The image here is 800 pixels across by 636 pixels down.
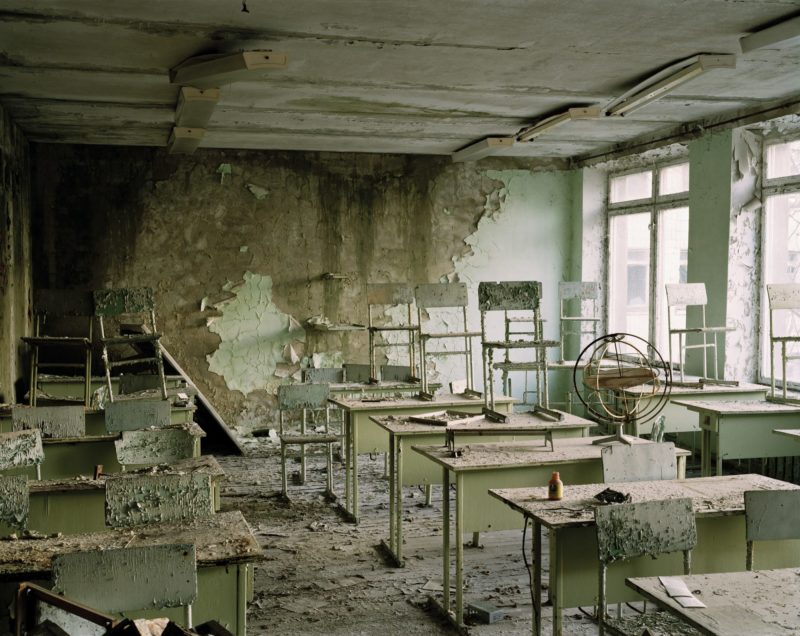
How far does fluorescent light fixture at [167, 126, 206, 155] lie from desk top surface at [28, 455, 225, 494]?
4.18 meters

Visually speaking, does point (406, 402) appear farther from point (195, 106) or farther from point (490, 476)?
point (195, 106)

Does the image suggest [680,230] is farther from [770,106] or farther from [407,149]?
[407,149]

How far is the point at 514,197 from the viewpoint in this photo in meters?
10.3

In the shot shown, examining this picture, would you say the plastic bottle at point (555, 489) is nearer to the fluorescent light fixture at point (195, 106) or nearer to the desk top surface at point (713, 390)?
the desk top surface at point (713, 390)

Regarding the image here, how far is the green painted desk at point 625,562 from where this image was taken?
11.3 ft

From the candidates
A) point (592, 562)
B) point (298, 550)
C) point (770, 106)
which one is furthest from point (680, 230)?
point (592, 562)

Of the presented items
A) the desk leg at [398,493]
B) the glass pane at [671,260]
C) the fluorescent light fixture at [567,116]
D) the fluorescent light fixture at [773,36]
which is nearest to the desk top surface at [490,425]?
the desk leg at [398,493]

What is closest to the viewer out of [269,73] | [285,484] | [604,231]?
[269,73]

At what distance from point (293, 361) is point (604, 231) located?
419cm

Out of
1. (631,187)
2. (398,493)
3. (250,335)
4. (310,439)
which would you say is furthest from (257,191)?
(398,493)

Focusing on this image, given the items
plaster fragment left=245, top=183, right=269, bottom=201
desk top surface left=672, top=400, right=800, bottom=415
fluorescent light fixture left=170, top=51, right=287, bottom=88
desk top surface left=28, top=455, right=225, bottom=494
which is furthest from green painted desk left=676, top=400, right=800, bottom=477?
plaster fragment left=245, top=183, right=269, bottom=201

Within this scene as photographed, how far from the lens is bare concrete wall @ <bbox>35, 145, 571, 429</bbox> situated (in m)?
9.10

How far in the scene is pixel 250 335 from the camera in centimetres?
954

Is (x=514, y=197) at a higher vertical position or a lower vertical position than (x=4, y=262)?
higher
